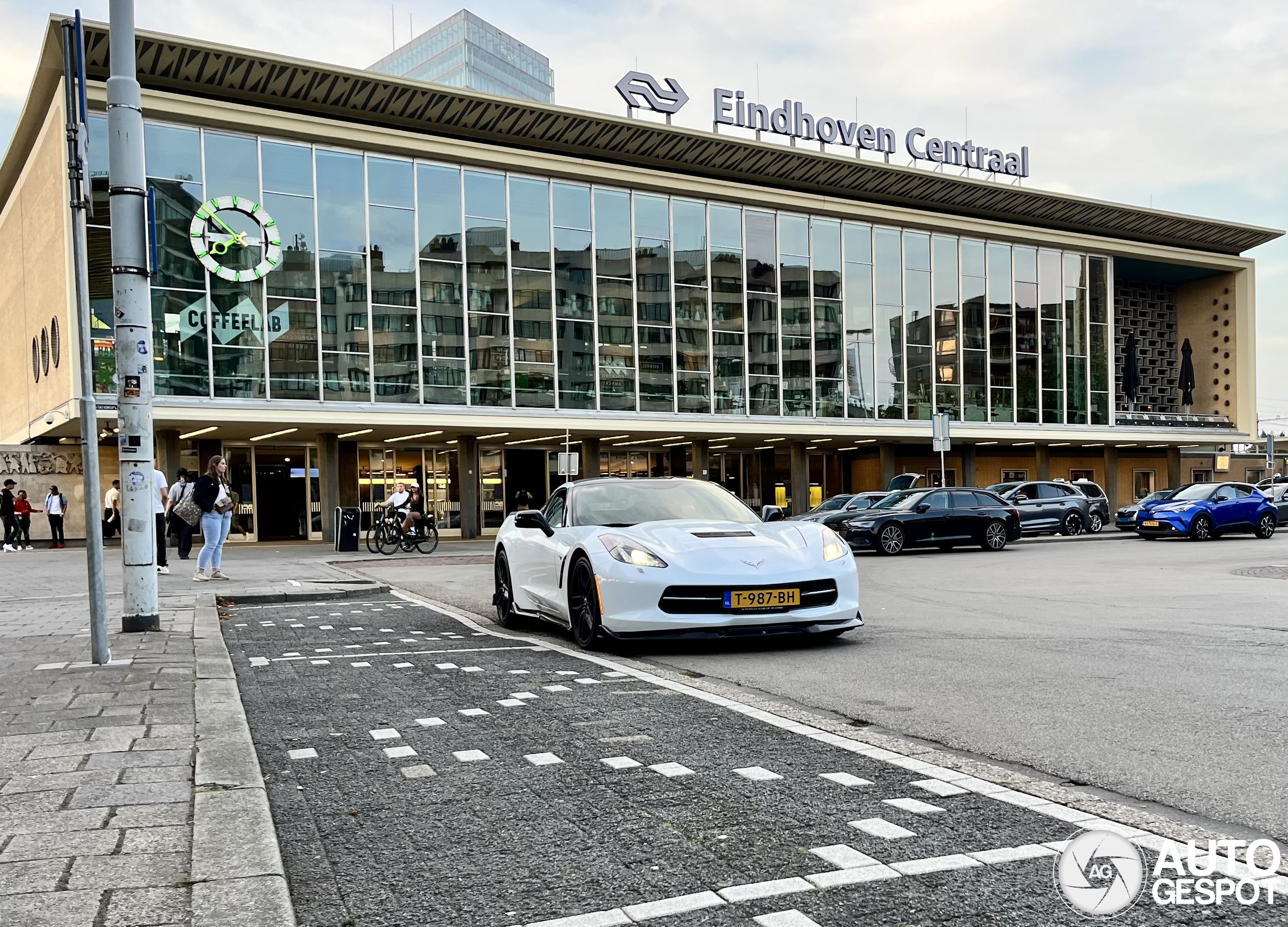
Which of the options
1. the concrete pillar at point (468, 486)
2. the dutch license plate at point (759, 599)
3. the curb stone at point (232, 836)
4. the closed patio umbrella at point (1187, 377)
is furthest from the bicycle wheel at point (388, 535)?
the closed patio umbrella at point (1187, 377)

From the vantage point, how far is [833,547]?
8.77 metres

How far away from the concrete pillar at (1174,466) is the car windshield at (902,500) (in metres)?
33.7

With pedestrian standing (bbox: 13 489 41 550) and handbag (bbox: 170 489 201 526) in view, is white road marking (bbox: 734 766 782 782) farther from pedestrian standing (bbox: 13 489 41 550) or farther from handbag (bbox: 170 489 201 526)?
pedestrian standing (bbox: 13 489 41 550)

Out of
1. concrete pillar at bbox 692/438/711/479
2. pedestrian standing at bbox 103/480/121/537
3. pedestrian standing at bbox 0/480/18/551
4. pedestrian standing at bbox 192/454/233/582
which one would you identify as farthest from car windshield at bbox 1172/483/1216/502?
pedestrian standing at bbox 0/480/18/551

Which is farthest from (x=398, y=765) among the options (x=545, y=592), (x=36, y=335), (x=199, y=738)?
(x=36, y=335)

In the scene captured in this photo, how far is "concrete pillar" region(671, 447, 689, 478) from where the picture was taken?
141 feet

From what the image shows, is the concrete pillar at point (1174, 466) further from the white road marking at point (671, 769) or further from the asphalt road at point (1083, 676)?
the white road marking at point (671, 769)

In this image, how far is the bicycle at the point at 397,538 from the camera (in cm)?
2653

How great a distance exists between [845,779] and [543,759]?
1295 mm

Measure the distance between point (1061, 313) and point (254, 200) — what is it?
1295 inches

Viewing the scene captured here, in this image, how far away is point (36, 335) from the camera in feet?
116

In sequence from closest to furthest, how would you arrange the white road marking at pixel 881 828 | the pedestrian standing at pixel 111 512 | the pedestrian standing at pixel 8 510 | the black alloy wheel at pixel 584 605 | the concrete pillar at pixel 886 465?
the white road marking at pixel 881 828
the black alloy wheel at pixel 584 605
the pedestrian standing at pixel 111 512
the pedestrian standing at pixel 8 510
the concrete pillar at pixel 886 465

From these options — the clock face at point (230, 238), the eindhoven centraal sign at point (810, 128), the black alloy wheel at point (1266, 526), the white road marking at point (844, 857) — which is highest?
the eindhoven centraal sign at point (810, 128)

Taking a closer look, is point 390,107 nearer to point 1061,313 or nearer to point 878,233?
point 878,233
